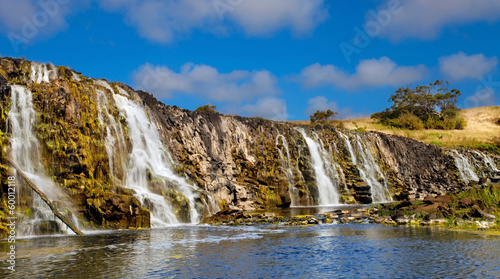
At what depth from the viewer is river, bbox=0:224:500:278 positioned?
10.4 metres

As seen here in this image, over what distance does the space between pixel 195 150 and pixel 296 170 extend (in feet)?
38.5

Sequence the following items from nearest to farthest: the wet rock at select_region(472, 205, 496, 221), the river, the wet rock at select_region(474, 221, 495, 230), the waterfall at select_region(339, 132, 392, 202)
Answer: the river → the wet rock at select_region(474, 221, 495, 230) → the wet rock at select_region(472, 205, 496, 221) → the waterfall at select_region(339, 132, 392, 202)

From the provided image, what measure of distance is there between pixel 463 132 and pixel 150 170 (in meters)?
77.1

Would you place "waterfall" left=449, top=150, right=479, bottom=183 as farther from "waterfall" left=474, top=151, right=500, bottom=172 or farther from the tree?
the tree

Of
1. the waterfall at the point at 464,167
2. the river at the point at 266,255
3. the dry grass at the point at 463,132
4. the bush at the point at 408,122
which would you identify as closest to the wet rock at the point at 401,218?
the river at the point at 266,255

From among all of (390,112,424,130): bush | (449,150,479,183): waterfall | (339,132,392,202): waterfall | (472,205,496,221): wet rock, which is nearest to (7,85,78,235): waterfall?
(472,205,496,221): wet rock

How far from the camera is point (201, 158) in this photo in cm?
3644

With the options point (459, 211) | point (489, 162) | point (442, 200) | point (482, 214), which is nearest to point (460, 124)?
point (489, 162)

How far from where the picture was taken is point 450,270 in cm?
1023

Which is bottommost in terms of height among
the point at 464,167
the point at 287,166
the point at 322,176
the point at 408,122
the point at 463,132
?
the point at 322,176

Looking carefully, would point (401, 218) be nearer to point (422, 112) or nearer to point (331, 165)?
point (331, 165)

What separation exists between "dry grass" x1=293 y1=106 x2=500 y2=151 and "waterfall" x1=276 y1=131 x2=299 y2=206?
132 ft

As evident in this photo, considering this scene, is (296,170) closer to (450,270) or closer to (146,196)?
(146,196)

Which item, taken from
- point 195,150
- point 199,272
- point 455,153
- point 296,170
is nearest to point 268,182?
point 296,170
